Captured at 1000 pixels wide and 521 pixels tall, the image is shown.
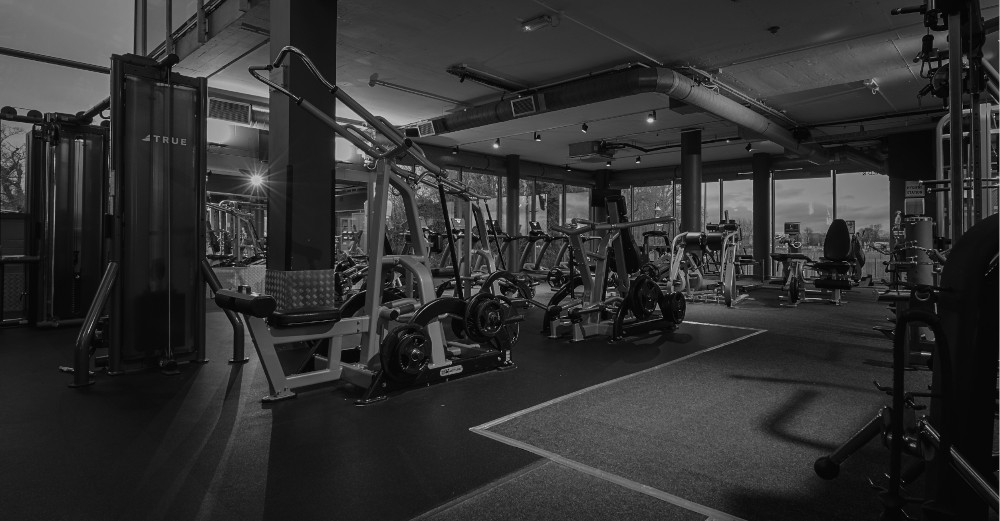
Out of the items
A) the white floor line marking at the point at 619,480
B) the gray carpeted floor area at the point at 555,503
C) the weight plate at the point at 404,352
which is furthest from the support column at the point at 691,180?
the gray carpeted floor area at the point at 555,503

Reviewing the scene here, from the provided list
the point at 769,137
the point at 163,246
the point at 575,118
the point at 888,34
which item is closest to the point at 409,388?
the point at 163,246

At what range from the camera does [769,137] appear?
9859 millimetres

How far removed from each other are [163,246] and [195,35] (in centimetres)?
356

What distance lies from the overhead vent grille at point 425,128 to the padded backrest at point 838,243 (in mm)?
6771

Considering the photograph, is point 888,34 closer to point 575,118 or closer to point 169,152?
point 575,118

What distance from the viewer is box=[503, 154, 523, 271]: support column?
44.5 ft

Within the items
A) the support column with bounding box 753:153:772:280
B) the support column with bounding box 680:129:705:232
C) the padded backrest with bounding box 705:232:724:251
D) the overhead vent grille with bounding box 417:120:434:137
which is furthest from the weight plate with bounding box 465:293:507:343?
the support column with bounding box 753:153:772:280

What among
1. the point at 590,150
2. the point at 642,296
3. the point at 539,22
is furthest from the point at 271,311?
the point at 590,150

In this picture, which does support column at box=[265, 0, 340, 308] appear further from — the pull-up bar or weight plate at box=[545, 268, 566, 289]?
weight plate at box=[545, 268, 566, 289]

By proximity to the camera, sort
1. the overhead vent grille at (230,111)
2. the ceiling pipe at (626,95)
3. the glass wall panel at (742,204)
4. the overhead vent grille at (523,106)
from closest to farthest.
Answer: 1. the ceiling pipe at (626,95)
2. the overhead vent grille at (230,111)
3. the overhead vent grille at (523,106)
4. the glass wall panel at (742,204)

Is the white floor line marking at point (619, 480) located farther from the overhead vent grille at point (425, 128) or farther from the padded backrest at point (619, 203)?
the overhead vent grille at point (425, 128)

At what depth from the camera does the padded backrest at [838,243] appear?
777 cm

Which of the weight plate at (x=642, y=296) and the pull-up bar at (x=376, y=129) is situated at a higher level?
the pull-up bar at (x=376, y=129)

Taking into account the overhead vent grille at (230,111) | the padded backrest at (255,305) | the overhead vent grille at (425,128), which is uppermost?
the overhead vent grille at (425,128)
